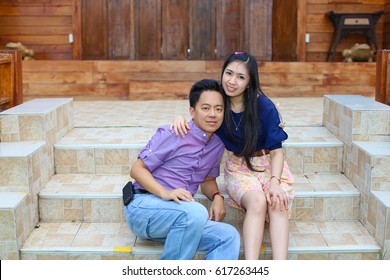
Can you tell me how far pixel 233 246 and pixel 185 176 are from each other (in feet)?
1.39

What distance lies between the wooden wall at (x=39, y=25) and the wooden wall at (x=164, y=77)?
3.15ft

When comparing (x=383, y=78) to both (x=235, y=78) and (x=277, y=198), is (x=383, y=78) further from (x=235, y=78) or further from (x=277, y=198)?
(x=277, y=198)

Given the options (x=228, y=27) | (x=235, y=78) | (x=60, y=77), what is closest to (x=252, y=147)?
(x=235, y=78)

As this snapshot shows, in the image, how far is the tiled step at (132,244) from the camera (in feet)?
8.68

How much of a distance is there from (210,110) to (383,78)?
1.59 m

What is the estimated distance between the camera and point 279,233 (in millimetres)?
2457

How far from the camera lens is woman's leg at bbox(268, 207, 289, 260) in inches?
94.9

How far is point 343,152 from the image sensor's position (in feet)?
10.8

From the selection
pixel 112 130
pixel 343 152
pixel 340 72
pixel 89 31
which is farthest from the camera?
pixel 89 31

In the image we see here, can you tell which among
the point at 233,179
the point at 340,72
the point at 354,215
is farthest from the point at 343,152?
the point at 340,72

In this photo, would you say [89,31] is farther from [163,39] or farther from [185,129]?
[185,129]

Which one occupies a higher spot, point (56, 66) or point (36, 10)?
point (36, 10)

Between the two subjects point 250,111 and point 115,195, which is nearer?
point 250,111
